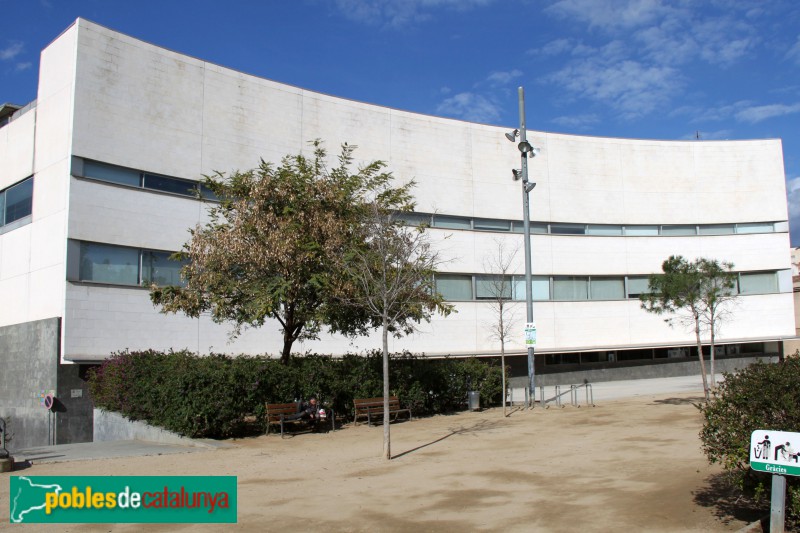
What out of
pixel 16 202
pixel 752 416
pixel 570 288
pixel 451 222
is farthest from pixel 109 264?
pixel 570 288

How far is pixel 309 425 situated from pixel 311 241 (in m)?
5.01

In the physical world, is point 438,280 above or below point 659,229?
below

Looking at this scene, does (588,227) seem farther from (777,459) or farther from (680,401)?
(777,459)

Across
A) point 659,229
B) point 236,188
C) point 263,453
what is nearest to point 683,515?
point 263,453

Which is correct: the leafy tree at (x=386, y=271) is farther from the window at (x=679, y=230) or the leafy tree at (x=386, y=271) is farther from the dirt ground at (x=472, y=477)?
the window at (x=679, y=230)

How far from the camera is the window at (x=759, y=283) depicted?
124 ft

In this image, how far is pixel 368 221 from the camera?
18.0m

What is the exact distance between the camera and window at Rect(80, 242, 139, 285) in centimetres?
2141

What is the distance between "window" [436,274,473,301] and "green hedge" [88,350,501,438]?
32.9ft

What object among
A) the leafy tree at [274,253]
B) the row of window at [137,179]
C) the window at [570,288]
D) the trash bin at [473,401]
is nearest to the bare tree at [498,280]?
the window at [570,288]

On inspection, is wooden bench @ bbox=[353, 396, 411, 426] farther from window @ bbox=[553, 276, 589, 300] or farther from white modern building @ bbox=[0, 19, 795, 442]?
window @ bbox=[553, 276, 589, 300]

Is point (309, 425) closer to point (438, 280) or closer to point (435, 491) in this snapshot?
point (435, 491)

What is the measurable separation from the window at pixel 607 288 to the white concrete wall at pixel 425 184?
485mm

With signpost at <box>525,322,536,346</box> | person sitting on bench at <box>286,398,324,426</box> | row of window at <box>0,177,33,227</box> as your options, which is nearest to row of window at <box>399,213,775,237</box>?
signpost at <box>525,322,536,346</box>
